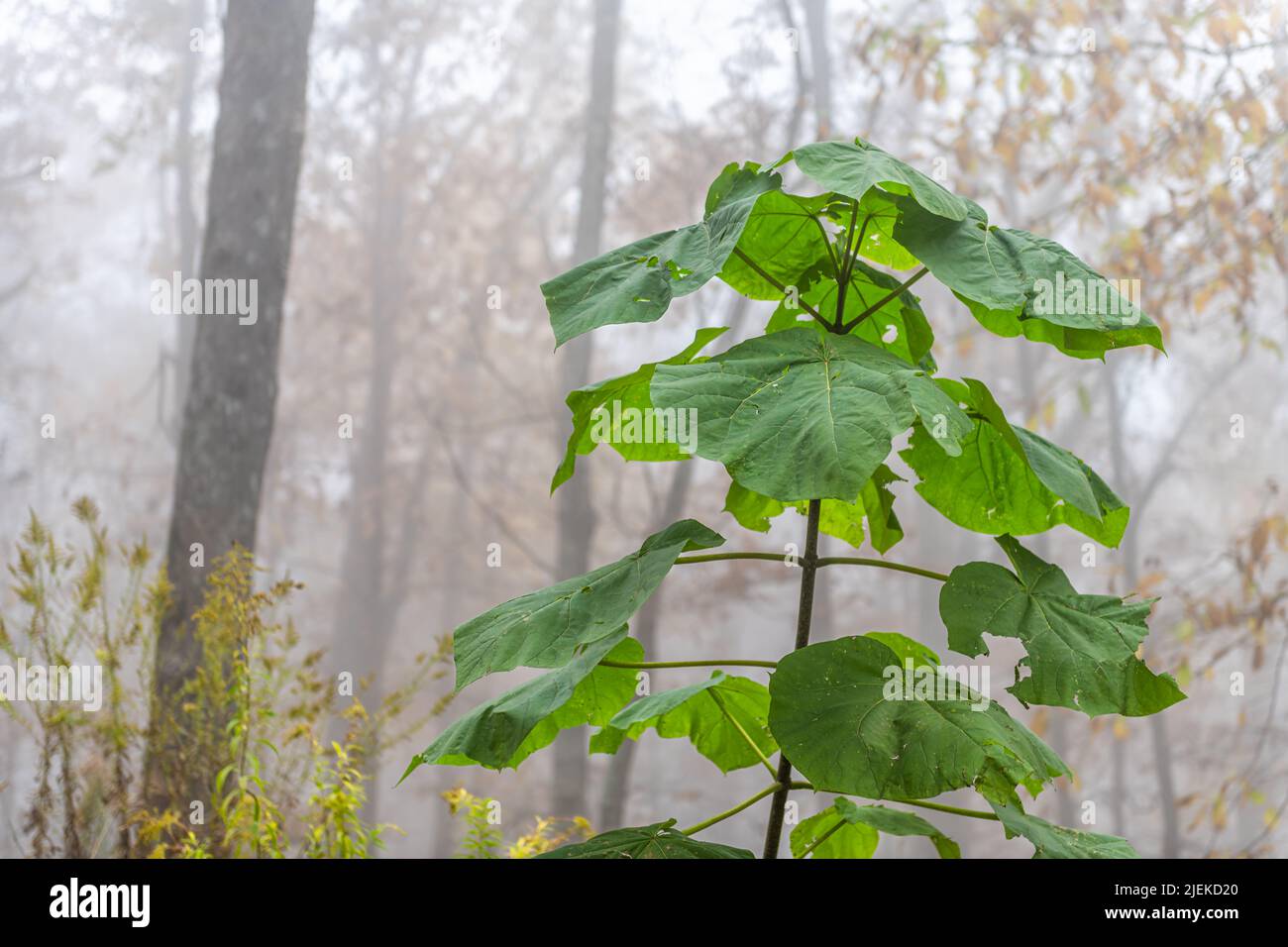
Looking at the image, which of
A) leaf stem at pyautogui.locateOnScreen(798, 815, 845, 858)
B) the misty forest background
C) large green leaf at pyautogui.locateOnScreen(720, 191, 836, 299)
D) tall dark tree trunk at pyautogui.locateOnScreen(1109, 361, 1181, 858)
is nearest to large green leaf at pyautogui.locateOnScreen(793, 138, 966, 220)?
→ large green leaf at pyautogui.locateOnScreen(720, 191, 836, 299)

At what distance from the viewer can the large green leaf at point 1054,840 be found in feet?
3.34

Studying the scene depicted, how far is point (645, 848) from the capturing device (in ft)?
3.59

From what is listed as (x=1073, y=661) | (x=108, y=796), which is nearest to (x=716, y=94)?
(x=108, y=796)

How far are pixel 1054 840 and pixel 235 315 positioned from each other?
3.12 m

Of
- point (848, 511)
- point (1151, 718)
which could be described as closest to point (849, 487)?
point (848, 511)

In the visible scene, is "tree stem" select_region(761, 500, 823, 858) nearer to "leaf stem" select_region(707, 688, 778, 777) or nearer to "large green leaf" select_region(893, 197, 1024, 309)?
"leaf stem" select_region(707, 688, 778, 777)

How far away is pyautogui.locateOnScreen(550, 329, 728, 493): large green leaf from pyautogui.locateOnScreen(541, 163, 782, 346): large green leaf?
0.11 meters

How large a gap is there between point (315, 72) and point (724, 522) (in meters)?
6.41

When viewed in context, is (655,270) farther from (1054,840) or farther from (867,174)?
(1054,840)

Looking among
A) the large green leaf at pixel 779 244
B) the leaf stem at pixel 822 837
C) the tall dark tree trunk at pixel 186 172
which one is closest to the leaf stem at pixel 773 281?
the large green leaf at pixel 779 244

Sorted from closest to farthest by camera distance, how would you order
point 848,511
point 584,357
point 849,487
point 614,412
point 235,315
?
point 849,487 → point 614,412 → point 848,511 → point 235,315 → point 584,357
